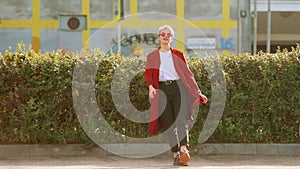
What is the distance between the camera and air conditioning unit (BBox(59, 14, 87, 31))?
90.2 ft

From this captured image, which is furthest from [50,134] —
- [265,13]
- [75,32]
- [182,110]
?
[265,13]

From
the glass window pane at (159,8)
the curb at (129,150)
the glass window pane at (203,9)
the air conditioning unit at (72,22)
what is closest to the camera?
the curb at (129,150)

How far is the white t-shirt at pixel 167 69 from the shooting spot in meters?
7.74

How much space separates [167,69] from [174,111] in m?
0.51

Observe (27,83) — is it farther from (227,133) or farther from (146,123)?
(227,133)

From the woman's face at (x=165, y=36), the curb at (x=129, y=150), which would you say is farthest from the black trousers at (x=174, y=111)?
the curb at (x=129, y=150)

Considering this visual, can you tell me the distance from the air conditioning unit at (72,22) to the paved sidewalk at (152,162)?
61.8 feet

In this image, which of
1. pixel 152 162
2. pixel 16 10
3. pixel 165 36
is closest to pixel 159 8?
pixel 16 10

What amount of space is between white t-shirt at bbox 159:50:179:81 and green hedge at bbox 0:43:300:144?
170 cm

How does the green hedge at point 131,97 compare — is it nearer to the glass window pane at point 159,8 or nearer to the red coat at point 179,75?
the red coat at point 179,75

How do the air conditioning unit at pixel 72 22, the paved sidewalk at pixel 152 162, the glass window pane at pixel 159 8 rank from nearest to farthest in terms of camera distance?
the paved sidewalk at pixel 152 162
the air conditioning unit at pixel 72 22
the glass window pane at pixel 159 8

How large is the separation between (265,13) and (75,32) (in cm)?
825

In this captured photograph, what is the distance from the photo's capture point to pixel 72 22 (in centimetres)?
2769

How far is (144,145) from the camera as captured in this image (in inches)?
371
